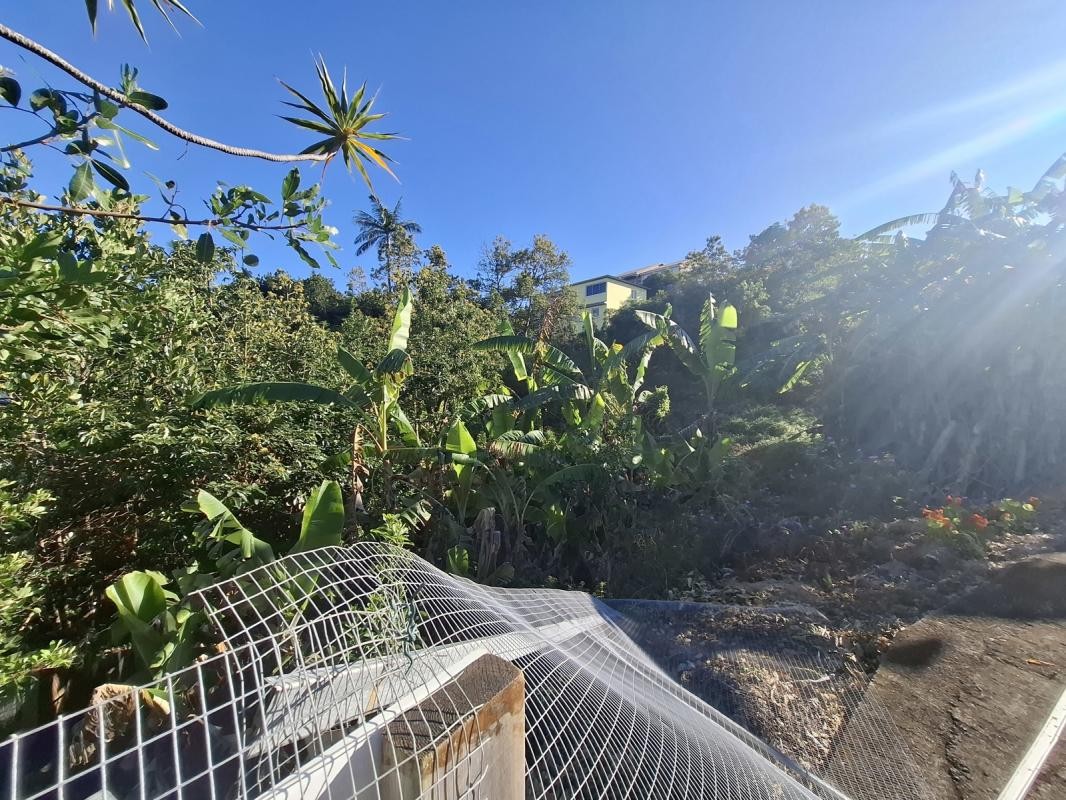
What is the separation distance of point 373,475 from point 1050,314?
1110 cm

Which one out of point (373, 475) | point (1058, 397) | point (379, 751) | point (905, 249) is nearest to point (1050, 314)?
point (1058, 397)

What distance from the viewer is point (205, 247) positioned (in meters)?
1.89

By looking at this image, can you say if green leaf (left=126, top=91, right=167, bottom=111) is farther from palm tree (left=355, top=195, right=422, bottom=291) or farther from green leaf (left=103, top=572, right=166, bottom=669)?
palm tree (left=355, top=195, right=422, bottom=291)

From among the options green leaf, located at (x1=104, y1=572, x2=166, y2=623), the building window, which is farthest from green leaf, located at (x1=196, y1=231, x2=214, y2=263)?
the building window

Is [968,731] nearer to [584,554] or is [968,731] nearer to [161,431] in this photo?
[584,554]

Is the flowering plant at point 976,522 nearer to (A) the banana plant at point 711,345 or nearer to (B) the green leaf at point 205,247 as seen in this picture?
(A) the banana plant at point 711,345

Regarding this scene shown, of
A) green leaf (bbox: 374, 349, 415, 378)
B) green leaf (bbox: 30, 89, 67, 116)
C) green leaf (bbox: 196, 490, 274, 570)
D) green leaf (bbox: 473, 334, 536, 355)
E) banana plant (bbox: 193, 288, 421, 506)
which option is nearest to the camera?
green leaf (bbox: 30, 89, 67, 116)

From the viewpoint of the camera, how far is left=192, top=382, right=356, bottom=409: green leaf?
4.15 metres

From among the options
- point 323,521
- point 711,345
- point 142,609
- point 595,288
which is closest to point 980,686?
point 323,521

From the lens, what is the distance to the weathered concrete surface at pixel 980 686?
2406mm

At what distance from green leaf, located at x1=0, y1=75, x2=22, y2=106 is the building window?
3488 centimetres

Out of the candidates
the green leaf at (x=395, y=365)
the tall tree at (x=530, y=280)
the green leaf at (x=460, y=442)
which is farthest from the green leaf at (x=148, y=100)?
the tall tree at (x=530, y=280)

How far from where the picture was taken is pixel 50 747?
1.89m

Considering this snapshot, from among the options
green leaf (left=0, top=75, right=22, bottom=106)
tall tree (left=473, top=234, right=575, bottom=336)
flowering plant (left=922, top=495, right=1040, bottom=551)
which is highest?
tall tree (left=473, top=234, right=575, bottom=336)
